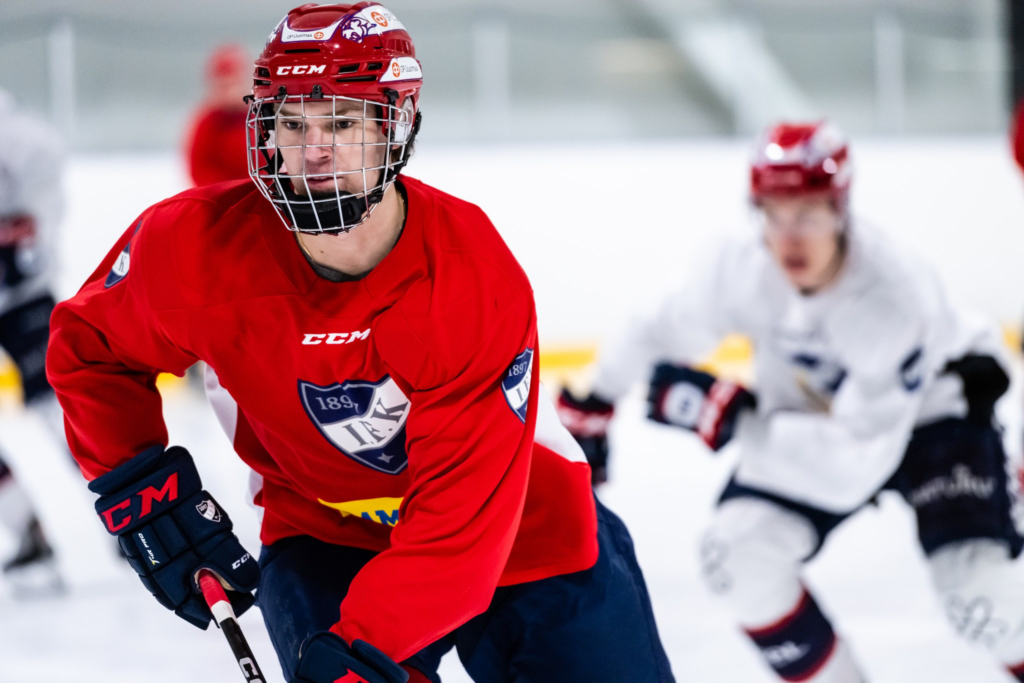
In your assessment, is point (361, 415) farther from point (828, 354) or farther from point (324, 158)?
point (828, 354)

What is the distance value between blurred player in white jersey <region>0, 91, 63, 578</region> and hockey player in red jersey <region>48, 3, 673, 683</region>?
6.16 feet

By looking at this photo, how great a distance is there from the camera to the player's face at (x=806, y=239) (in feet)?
8.52

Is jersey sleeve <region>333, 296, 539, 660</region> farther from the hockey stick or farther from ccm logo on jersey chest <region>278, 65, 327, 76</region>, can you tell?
ccm logo on jersey chest <region>278, 65, 327, 76</region>

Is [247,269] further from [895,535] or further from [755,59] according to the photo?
[755,59]

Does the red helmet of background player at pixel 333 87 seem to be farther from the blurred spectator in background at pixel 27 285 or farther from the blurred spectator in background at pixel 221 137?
the blurred spectator in background at pixel 221 137

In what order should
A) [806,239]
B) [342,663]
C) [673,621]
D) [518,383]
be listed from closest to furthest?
1. [342,663]
2. [518,383]
3. [806,239]
4. [673,621]

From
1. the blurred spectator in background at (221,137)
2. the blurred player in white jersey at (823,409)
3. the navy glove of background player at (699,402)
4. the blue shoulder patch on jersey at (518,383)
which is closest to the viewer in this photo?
the blue shoulder patch on jersey at (518,383)

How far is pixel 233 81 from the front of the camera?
17.6 ft

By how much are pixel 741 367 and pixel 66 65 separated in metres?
3.62

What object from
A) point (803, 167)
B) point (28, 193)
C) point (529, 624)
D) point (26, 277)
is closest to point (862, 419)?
point (803, 167)

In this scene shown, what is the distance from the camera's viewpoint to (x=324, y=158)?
150cm

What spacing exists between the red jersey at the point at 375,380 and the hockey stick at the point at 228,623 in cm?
18

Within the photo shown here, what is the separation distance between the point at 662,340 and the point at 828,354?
39cm

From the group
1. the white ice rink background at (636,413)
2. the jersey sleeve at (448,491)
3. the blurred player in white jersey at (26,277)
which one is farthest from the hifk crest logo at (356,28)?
the blurred player in white jersey at (26,277)
